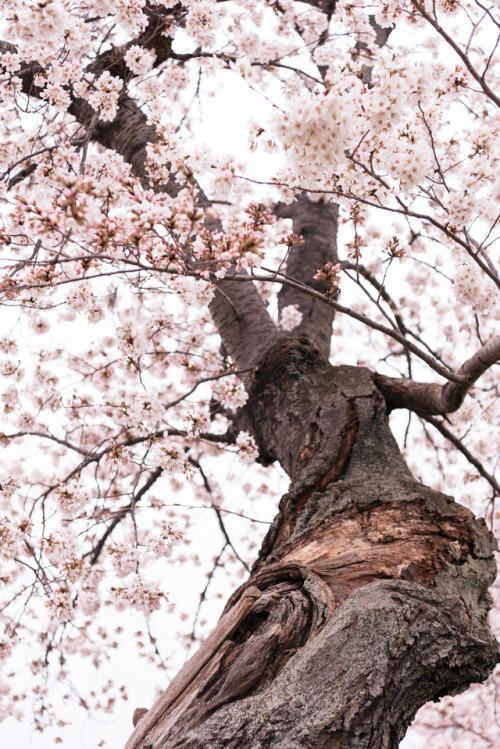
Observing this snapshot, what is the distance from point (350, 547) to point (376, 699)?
620 millimetres

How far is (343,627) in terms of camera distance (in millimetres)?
1325

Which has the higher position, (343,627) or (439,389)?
(439,389)

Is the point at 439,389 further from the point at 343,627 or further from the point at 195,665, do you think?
the point at 195,665

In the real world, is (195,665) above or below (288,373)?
below

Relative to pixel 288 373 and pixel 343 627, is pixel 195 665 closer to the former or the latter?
pixel 343 627

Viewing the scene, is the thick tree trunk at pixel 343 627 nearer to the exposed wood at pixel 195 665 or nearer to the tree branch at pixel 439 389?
the exposed wood at pixel 195 665

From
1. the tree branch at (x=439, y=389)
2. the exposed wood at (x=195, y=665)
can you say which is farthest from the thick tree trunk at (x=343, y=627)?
the tree branch at (x=439, y=389)

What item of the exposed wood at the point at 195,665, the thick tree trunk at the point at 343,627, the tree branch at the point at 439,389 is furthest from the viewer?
the tree branch at the point at 439,389

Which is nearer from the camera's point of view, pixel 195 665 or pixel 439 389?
pixel 195 665

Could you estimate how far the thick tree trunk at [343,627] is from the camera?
1.14 m

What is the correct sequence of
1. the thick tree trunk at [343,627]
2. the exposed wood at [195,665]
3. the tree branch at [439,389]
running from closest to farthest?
the thick tree trunk at [343,627] < the exposed wood at [195,665] < the tree branch at [439,389]

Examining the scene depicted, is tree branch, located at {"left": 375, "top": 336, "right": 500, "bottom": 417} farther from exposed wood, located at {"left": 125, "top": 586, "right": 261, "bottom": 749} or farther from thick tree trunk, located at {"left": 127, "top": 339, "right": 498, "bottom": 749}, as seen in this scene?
exposed wood, located at {"left": 125, "top": 586, "right": 261, "bottom": 749}

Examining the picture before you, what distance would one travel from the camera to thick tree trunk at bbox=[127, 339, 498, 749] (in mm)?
1141

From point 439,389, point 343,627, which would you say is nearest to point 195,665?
point 343,627
